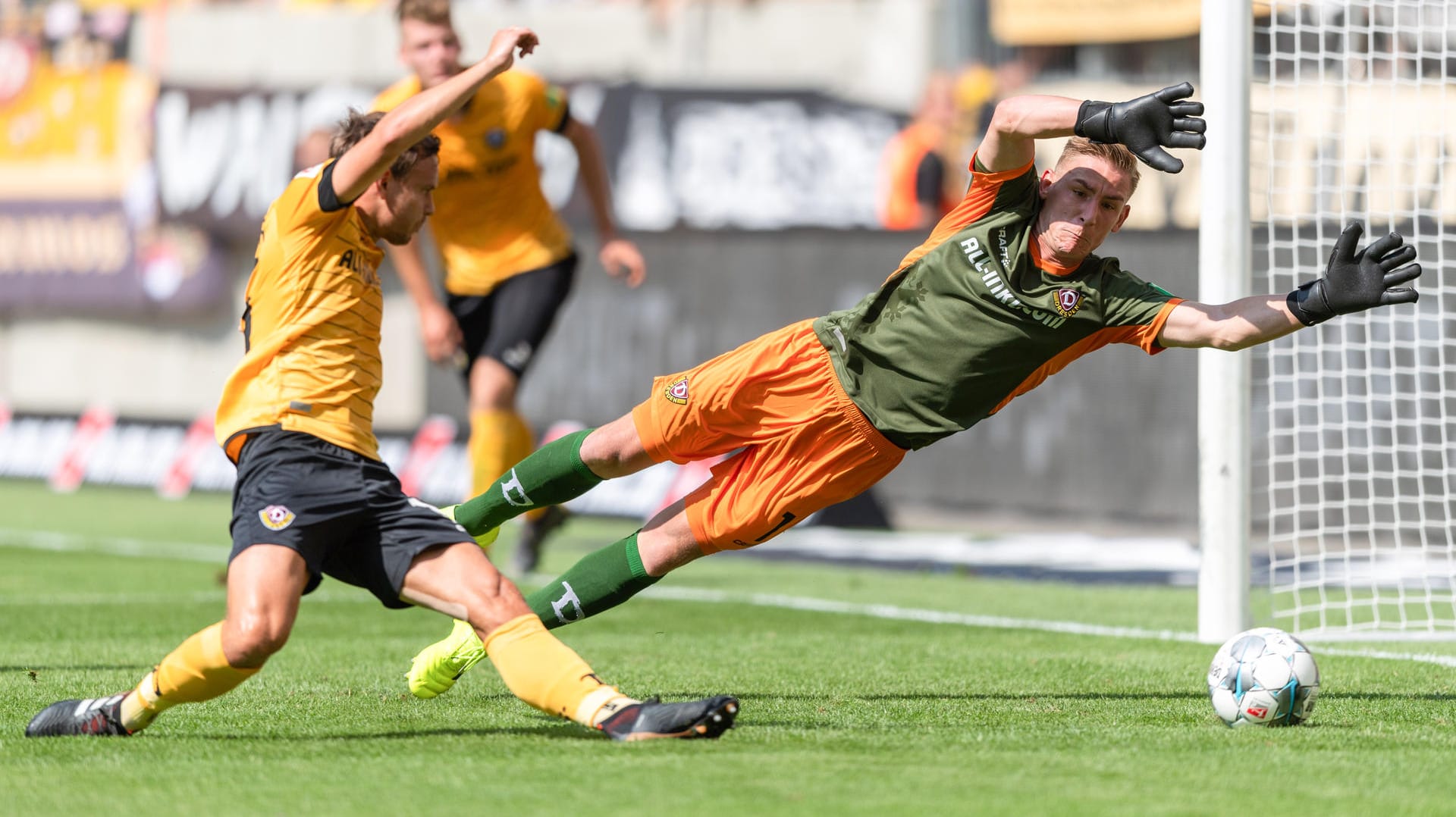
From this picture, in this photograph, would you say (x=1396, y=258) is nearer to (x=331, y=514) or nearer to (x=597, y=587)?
(x=597, y=587)

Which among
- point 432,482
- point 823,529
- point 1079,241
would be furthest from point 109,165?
point 1079,241

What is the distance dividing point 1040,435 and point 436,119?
10.1 meters

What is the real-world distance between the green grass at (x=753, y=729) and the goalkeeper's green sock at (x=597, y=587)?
316 millimetres

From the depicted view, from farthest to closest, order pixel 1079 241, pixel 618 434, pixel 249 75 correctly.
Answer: pixel 249 75, pixel 618 434, pixel 1079 241

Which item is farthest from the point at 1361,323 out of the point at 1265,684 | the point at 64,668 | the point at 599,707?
the point at 599,707

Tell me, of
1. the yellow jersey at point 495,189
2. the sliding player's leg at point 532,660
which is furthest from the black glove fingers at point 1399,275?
the yellow jersey at point 495,189

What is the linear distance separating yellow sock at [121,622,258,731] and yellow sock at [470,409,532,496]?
3.77 meters

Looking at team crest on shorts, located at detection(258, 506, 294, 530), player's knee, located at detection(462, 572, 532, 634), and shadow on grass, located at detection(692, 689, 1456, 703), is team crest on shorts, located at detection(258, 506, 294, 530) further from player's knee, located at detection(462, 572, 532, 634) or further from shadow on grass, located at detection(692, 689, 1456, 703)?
shadow on grass, located at detection(692, 689, 1456, 703)

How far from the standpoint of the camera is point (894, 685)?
653cm

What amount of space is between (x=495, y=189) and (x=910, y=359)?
371 centimetres

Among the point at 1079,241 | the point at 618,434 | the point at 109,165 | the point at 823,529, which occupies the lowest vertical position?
the point at 823,529

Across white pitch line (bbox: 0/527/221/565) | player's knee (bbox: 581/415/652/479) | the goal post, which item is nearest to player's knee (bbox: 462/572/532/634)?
player's knee (bbox: 581/415/652/479)

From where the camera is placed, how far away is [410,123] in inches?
198

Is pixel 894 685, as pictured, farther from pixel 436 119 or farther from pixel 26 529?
pixel 26 529
